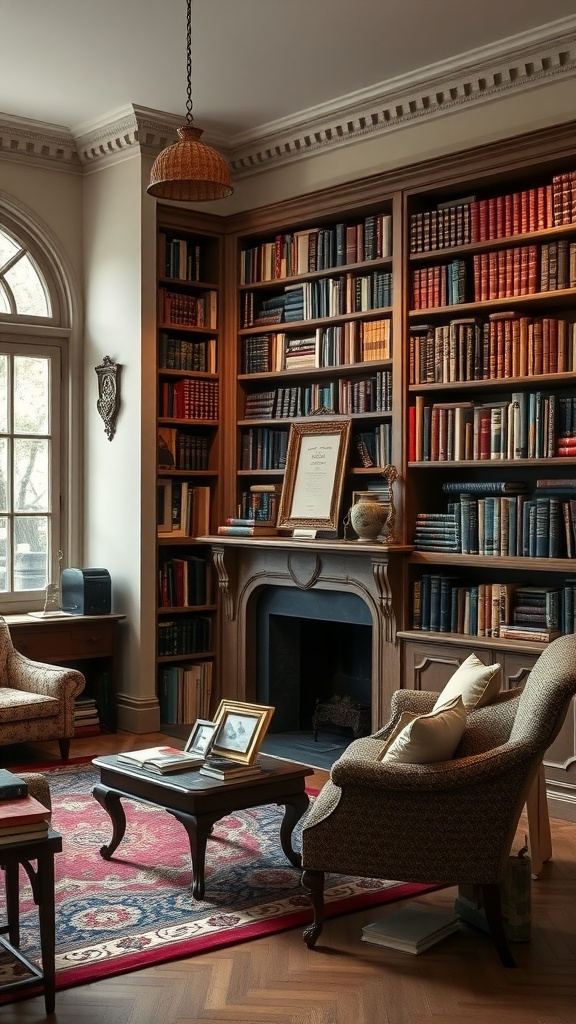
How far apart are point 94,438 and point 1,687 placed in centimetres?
171

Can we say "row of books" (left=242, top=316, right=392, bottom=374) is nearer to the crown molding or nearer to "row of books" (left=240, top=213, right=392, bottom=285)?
"row of books" (left=240, top=213, right=392, bottom=285)

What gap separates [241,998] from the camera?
3221 millimetres

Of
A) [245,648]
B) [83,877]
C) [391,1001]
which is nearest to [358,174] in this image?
[245,648]

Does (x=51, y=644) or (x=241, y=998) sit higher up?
(x=51, y=644)

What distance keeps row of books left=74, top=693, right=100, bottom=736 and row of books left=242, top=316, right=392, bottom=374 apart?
2253mm

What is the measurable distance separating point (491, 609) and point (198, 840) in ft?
7.03

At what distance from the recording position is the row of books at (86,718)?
660 cm

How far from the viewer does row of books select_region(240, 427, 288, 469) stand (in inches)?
264

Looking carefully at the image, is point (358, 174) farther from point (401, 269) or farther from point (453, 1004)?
point (453, 1004)

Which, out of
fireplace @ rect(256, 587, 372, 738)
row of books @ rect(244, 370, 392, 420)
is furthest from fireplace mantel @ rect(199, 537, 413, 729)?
row of books @ rect(244, 370, 392, 420)

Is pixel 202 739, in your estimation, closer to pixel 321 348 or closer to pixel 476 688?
pixel 476 688

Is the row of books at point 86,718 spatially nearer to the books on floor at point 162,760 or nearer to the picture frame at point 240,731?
the books on floor at point 162,760

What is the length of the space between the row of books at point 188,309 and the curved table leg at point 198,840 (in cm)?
364

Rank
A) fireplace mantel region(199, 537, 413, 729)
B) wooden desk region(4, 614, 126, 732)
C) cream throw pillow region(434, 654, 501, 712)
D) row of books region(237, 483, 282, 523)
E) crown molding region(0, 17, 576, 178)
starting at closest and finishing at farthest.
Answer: cream throw pillow region(434, 654, 501, 712)
crown molding region(0, 17, 576, 178)
fireplace mantel region(199, 537, 413, 729)
wooden desk region(4, 614, 126, 732)
row of books region(237, 483, 282, 523)
